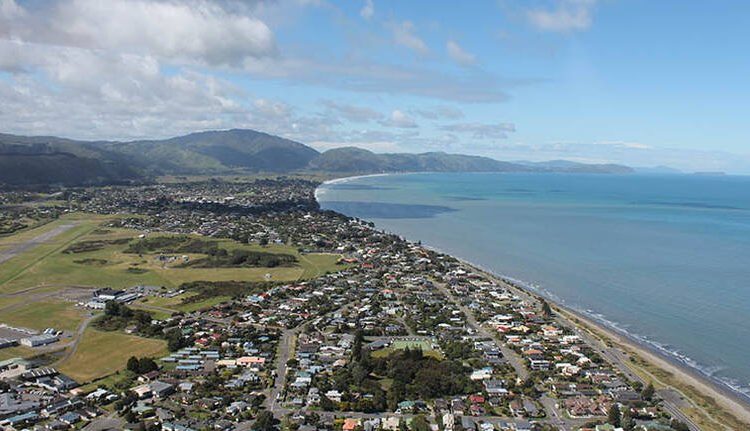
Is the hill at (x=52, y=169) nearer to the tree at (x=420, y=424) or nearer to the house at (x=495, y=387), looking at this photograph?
the house at (x=495, y=387)

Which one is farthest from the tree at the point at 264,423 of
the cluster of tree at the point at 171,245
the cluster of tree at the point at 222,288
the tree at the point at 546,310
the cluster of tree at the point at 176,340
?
the cluster of tree at the point at 171,245

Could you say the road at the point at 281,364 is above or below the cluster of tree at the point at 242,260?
below

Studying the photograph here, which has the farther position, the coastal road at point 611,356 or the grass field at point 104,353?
the grass field at point 104,353

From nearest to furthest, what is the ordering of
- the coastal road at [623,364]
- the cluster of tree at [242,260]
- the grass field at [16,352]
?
1. the coastal road at [623,364]
2. the grass field at [16,352]
3. the cluster of tree at [242,260]

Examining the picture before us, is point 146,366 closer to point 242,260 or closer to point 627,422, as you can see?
point 627,422

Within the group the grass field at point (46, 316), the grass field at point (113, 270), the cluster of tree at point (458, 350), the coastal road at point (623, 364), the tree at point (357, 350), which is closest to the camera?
the coastal road at point (623, 364)

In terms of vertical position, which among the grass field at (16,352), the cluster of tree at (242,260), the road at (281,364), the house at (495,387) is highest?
the cluster of tree at (242,260)

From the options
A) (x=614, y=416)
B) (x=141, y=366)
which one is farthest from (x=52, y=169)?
(x=614, y=416)

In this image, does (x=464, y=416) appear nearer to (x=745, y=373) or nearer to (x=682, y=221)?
(x=745, y=373)
